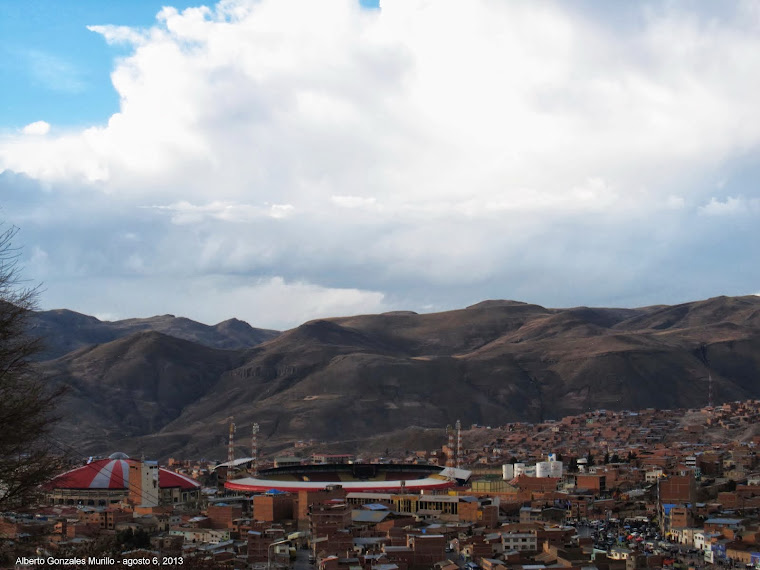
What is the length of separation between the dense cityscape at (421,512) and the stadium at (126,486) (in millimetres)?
113

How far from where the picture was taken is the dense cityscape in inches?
1328

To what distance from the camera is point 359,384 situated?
12088cm

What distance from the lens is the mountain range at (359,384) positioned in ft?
351

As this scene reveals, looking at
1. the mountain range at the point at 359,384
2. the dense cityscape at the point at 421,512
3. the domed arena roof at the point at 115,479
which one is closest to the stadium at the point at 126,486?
the domed arena roof at the point at 115,479

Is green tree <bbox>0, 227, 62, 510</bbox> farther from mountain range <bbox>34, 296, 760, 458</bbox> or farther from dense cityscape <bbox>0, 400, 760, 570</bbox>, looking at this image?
mountain range <bbox>34, 296, 760, 458</bbox>

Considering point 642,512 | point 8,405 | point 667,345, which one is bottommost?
point 642,512

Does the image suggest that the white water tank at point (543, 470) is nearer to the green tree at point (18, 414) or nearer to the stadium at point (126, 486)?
the stadium at point (126, 486)

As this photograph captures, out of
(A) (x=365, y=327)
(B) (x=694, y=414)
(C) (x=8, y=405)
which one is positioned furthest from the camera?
(A) (x=365, y=327)

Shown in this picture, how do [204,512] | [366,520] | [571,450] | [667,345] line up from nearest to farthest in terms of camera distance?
[366,520], [204,512], [571,450], [667,345]

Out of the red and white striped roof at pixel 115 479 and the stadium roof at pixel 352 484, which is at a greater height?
the red and white striped roof at pixel 115 479

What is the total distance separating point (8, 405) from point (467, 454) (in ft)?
239

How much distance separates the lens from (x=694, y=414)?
9938 cm

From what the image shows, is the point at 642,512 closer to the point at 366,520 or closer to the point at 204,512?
the point at 366,520

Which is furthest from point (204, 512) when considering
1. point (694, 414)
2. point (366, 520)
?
point (694, 414)
